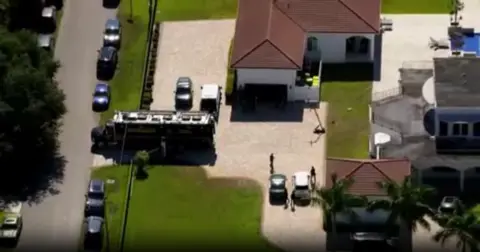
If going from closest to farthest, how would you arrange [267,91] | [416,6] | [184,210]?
[184,210]
[267,91]
[416,6]

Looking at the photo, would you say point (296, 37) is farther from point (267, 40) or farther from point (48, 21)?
point (48, 21)

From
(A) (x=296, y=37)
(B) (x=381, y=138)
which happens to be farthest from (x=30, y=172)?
(B) (x=381, y=138)

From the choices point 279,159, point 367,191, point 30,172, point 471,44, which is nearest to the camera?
point 367,191

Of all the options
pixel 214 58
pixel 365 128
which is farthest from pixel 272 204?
pixel 214 58

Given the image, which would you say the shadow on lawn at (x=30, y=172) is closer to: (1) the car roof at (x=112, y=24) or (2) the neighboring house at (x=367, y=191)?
(1) the car roof at (x=112, y=24)

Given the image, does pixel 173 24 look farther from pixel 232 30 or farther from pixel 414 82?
pixel 414 82

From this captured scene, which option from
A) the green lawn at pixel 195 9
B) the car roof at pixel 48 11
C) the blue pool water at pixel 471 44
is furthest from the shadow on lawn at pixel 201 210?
the blue pool water at pixel 471 44

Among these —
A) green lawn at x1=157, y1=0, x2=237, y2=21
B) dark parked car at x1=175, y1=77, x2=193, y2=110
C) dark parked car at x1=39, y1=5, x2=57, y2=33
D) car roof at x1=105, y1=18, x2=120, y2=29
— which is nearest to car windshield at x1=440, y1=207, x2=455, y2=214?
dark parked car at x1=175, y1=77, x2=193, y2=110
